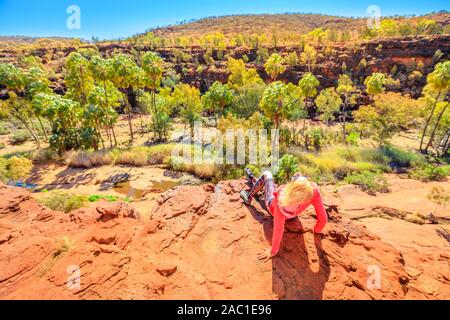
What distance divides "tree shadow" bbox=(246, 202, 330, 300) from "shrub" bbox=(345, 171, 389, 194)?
11.9 meters

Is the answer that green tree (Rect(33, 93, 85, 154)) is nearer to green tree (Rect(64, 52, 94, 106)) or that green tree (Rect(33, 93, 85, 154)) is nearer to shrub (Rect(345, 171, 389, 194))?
green tree (Rect(64, 52, 94, 106))

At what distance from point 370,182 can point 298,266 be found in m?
13.4

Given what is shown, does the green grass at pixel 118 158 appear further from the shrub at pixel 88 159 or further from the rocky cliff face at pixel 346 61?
the rocky cliff face at pixel 346 61

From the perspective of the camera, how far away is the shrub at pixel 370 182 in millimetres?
13895

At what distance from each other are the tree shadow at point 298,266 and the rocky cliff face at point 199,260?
0.6 inches

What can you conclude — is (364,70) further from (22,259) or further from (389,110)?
(22,259)

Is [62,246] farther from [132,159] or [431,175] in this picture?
[431,175]

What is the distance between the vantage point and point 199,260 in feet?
12.9

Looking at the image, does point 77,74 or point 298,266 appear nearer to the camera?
point 298,266

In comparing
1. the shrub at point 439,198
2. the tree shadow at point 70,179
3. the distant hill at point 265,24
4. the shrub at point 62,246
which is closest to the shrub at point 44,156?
the tree shadow at point 70,179

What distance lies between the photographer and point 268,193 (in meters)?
A: 4.60

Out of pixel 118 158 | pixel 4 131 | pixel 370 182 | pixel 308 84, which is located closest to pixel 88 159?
pixel 118 158

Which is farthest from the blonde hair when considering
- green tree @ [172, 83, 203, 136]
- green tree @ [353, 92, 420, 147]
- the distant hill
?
the distant hill
